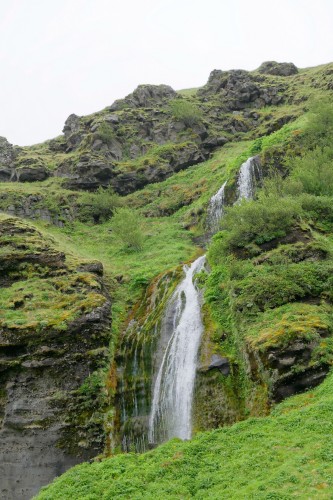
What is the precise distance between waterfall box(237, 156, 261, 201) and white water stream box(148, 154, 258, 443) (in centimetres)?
1579

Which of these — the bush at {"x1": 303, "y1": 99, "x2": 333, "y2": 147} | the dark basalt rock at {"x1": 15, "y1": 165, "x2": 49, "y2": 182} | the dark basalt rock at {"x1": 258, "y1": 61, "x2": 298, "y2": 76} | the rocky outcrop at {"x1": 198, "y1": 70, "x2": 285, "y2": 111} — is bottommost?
the bush at {"x1": 303, "y1": 99, "x2": 333, "y2": 147}

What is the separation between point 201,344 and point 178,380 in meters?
2.24

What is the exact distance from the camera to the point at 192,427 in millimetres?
19266

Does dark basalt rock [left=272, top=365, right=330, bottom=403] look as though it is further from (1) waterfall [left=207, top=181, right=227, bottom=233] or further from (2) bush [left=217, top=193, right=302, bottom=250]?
(1) waterfall [left=207, top=181, right=227, bottom=233]

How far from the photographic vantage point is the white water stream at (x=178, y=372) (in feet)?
65.5

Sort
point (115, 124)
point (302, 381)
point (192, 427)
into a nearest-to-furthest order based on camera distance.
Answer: point (302, 381) < point (192, 427) < point (115, 124)

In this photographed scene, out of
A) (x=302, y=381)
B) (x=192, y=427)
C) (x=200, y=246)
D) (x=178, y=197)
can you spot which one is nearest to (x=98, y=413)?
(x=192, y=427)

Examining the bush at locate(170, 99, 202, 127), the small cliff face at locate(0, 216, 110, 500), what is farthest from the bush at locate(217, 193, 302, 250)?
the bush at locate(170, 99, 202, 127)

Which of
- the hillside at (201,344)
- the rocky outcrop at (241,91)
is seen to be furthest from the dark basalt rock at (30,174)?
the rocky outcrop at (241,91)

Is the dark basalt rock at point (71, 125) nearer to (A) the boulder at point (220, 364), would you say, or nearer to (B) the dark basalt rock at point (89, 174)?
(B) the dark basalt rock at point (89, 174)

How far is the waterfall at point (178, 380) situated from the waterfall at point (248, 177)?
18255 millimetres

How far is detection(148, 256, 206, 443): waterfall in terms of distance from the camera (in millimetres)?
19922

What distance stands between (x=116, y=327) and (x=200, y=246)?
50.4 ft

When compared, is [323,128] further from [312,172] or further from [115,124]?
[115,124]
